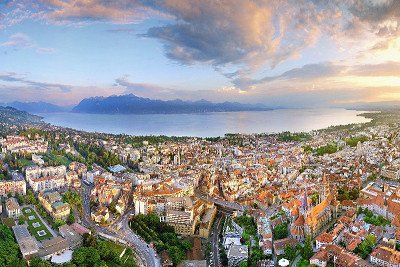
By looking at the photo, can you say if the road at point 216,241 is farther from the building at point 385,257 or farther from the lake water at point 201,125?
the lake water at point 201,125

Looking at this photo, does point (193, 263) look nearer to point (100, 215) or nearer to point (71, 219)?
point (100, 215)

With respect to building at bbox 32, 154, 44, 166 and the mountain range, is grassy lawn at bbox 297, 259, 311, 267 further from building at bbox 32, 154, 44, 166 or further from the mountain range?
the mountain range

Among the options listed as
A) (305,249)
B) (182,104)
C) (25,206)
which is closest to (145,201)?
(25,206)

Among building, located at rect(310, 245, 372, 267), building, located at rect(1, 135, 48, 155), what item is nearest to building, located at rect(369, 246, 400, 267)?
building, located at rect(310, 245, 372, 267)

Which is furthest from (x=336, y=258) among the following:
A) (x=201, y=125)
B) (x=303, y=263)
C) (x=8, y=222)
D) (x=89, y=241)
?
(x=201, y=125)

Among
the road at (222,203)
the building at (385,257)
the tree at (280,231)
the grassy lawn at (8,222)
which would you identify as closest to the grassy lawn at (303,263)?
the building at (385,257)

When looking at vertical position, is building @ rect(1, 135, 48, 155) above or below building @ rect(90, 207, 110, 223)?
above
